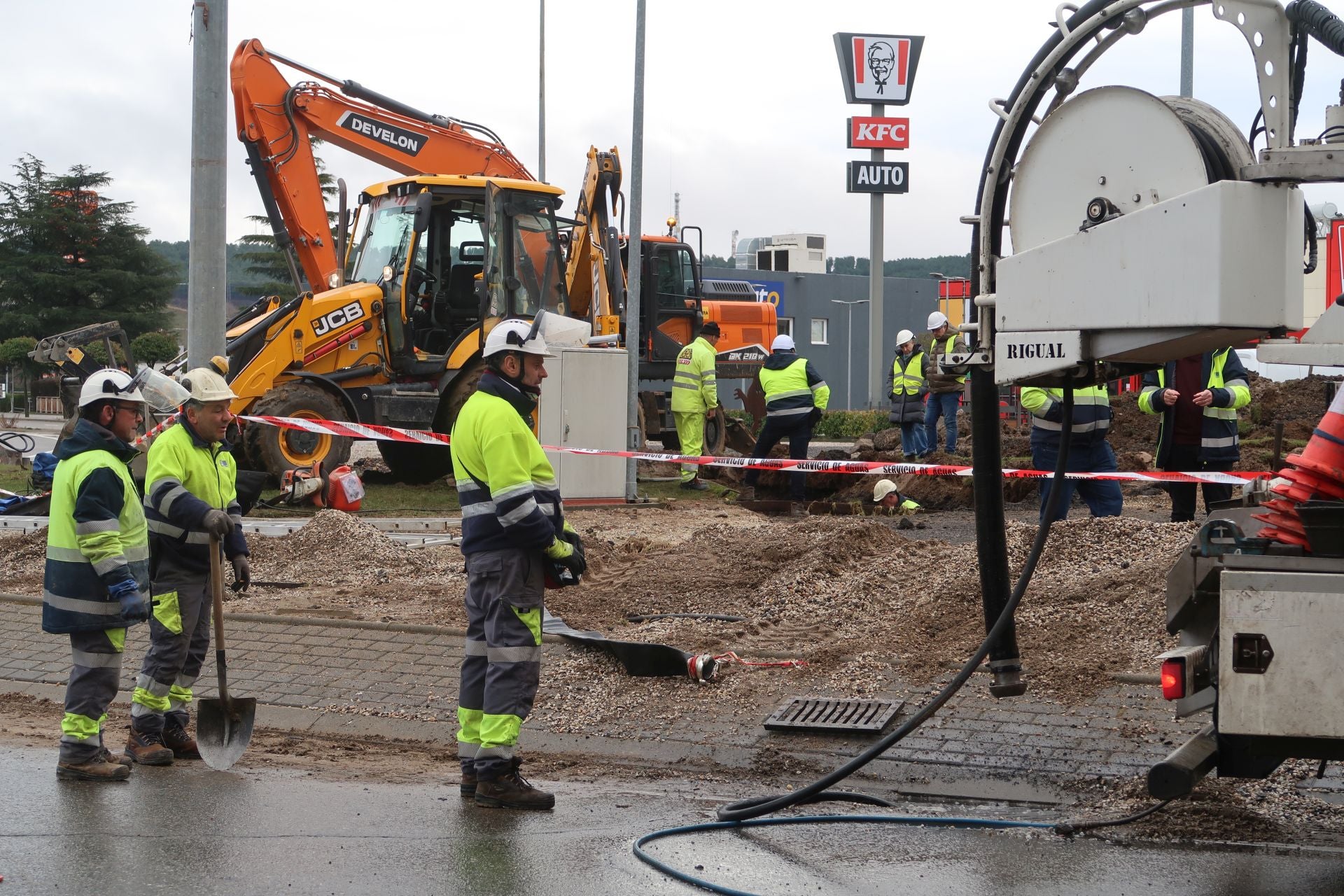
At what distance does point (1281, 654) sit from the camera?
4.30 meters

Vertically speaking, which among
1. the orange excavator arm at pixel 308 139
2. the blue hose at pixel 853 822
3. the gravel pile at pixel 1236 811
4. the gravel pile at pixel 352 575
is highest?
the orange excavator arm at pixel 308 139

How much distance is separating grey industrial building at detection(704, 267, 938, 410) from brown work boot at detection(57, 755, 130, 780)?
138 ft

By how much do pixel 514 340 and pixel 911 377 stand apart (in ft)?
42.3

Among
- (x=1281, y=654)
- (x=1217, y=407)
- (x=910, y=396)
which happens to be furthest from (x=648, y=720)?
(x=910, y=396)

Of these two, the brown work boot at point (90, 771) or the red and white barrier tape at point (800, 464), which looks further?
the red and white barrier tape at point (800, 464)

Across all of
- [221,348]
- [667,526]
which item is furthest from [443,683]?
[667,526]

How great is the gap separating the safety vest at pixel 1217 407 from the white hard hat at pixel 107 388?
273 inches

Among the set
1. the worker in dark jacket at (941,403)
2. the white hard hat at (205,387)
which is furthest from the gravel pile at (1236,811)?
the worker in dark jacket at (941,403)

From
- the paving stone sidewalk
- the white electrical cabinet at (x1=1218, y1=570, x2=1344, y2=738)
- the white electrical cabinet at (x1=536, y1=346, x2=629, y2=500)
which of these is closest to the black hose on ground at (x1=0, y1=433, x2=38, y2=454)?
the white electrical cabinet at (x1=536, y1=346, x2=629, y2=500)

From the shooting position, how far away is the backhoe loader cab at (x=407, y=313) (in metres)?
16.2

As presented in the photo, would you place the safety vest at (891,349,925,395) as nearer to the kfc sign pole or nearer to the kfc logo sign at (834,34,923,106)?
the kfc sign pole

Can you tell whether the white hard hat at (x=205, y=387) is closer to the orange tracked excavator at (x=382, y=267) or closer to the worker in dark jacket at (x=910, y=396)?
the orange tracked excavator at (x=382, y=267)

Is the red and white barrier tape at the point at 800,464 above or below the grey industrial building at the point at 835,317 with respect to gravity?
below

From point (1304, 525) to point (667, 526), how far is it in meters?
10.3
